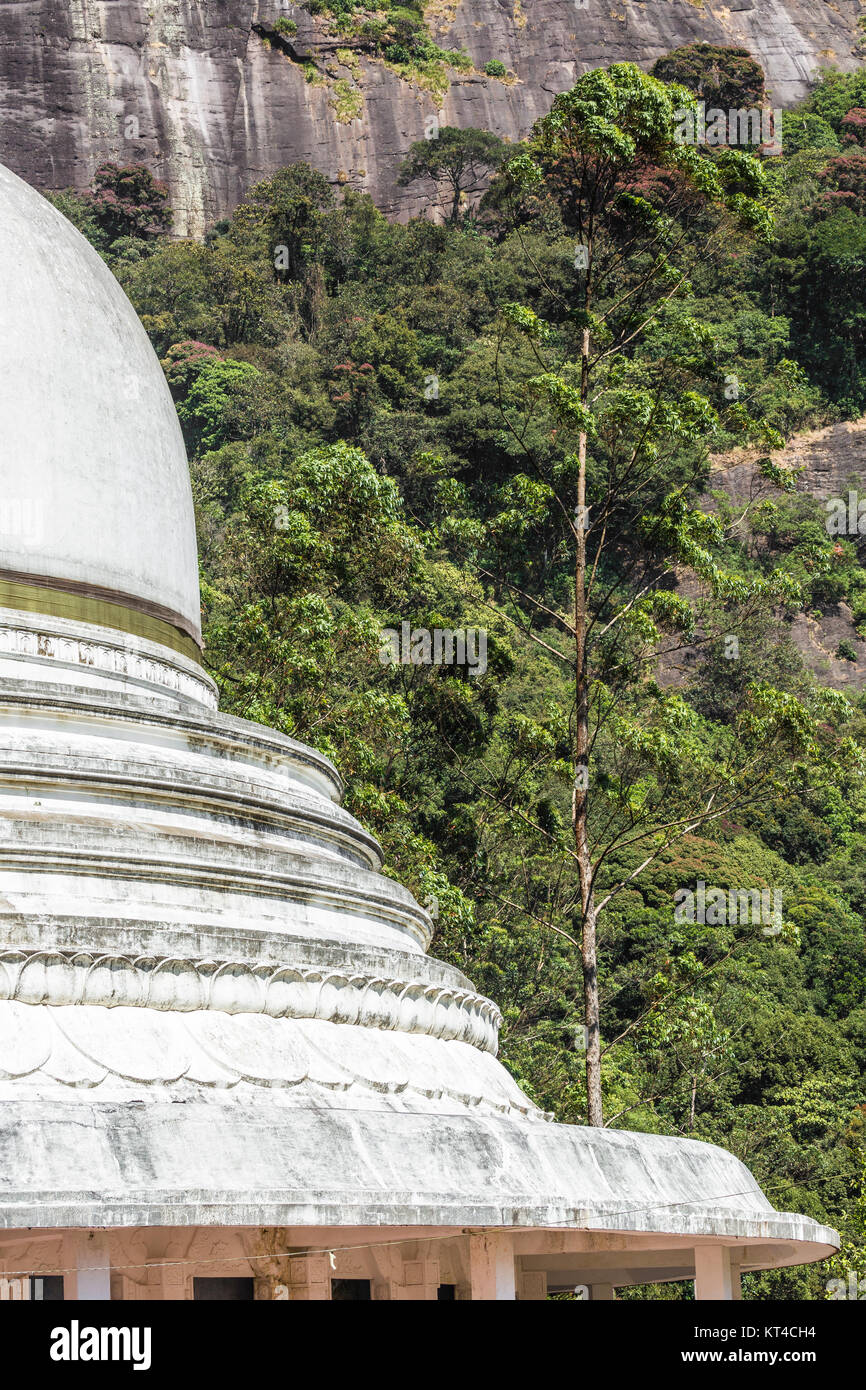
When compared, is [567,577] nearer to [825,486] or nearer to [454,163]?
[825,486]

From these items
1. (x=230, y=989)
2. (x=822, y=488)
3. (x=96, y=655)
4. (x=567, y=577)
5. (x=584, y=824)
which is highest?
(x=822, y=488)

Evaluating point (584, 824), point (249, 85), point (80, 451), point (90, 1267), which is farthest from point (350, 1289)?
point (249, 85)

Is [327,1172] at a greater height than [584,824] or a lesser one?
lesser

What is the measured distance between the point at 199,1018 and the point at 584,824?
997 centimetres

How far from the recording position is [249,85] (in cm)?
7544

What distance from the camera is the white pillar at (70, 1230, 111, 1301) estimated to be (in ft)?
21.1

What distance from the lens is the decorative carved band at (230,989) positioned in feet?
24.3

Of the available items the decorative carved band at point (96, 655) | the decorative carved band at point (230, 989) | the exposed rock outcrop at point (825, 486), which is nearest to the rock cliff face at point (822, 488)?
the exposed rock outcrop at point (825, 486)

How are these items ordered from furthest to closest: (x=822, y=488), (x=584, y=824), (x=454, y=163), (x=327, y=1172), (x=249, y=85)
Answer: (x=249, y=85) → (x=454, y=163) → (x=822, y=488) → (x=584, y=824) → (x=327, y=1172)

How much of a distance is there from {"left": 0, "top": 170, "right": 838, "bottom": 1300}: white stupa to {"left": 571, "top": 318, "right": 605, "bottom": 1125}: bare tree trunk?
444cm

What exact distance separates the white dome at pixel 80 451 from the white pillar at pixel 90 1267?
5146 millimetres

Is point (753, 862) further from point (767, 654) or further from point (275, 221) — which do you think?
point (275, 221)
